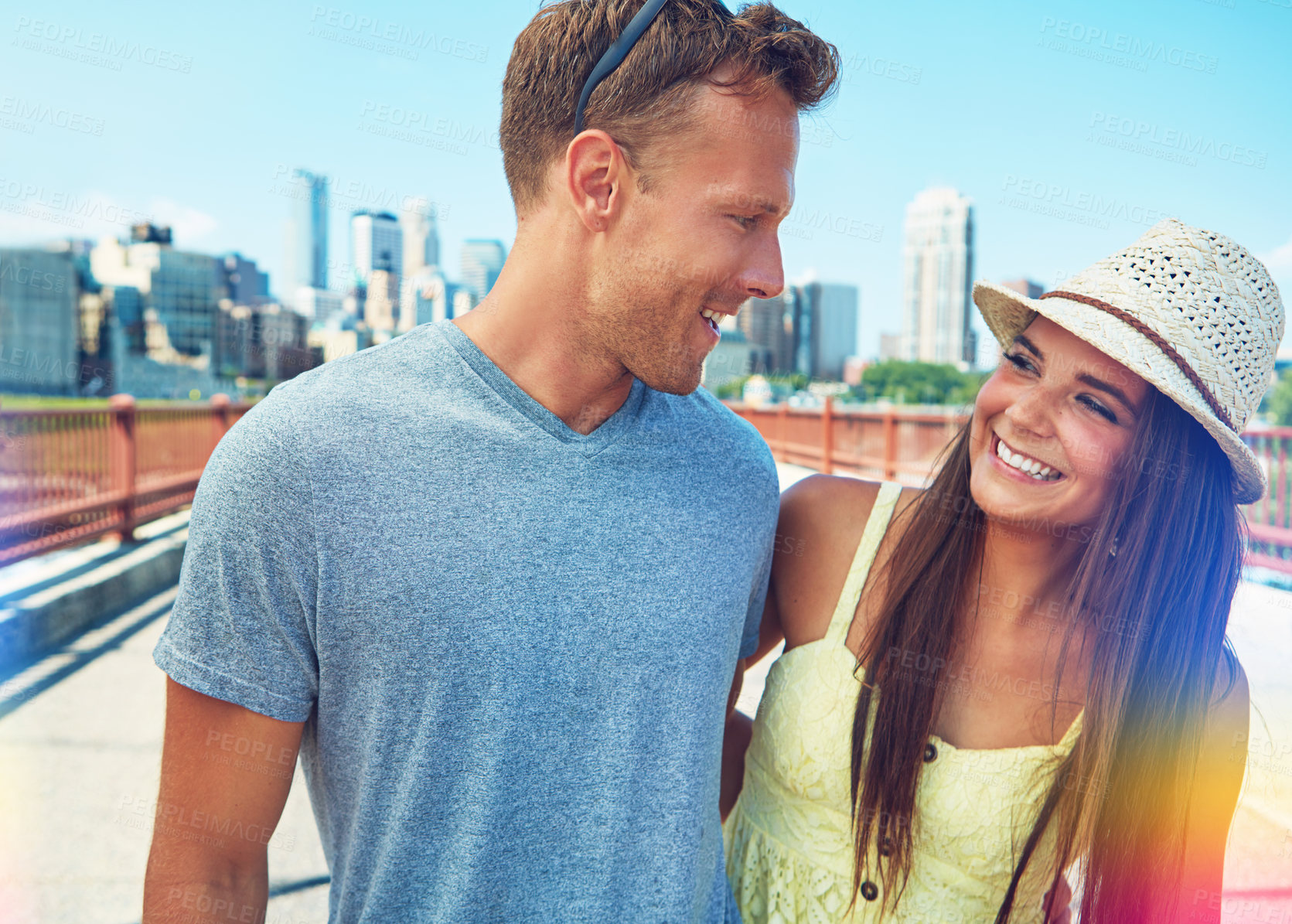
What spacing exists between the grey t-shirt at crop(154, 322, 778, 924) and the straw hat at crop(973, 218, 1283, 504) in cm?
95

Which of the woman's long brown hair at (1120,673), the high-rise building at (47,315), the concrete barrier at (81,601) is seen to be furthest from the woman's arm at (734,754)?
the high-rise building at (47,315)

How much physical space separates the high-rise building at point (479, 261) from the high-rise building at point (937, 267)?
80986 millimetres

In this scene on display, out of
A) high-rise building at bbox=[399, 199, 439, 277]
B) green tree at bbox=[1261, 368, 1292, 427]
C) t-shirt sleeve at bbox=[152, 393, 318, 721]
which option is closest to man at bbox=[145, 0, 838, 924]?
t-shirt sleeve at bbox=[152, 393, 318, 721]

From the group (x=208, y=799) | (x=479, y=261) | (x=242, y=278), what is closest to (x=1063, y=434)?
(x=208, y=799)

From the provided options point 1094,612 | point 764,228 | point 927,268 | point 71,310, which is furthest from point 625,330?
point 927,268

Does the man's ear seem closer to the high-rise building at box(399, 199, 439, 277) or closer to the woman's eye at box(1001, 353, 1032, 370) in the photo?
the woman's eye at box(1001, 353, 1032, 370)

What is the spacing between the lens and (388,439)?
1.30m

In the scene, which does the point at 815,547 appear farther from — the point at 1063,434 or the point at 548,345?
the point at 548,345

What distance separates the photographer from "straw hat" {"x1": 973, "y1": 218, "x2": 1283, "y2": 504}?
1.57 metres

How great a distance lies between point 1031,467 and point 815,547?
1.61 ft

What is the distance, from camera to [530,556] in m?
1.32

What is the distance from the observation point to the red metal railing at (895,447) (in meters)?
6.07

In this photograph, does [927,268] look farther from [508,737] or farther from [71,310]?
[508,737]

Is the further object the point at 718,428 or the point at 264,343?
the point at 264,343
